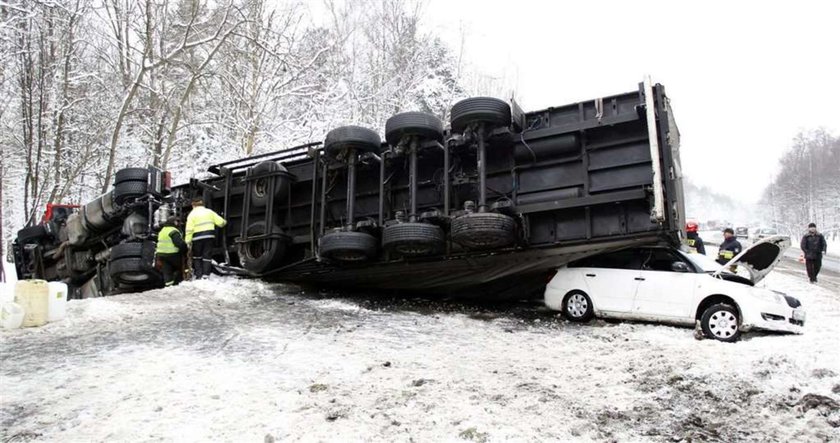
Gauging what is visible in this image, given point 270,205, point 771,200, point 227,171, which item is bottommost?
point 270,205

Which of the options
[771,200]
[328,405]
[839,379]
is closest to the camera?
[328,405]

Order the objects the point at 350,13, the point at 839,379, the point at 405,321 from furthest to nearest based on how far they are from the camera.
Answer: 1. the point at 350,13
2. the point at 405,321
3. the point at 839,379

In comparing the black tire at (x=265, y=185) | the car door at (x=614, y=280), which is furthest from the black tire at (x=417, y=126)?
the car door at (x=614, y=280)

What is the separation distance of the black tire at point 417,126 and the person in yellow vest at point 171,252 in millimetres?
Result: 4126

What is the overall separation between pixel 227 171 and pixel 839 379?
28.1 feet

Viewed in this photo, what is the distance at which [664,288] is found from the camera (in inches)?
237

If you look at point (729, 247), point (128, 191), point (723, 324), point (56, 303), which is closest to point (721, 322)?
point (723, 324)

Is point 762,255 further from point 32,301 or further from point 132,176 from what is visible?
point 132,176

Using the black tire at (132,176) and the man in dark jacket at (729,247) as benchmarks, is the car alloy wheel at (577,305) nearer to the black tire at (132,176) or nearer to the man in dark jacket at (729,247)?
the man in dark jacket at (729,247)

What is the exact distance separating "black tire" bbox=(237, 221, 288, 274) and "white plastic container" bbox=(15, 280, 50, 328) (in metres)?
3.15

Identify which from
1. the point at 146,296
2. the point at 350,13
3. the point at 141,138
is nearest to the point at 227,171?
the point at 146,296

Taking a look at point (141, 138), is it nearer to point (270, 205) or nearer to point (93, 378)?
point (270, 205)

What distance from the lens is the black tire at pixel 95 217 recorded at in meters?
9.78

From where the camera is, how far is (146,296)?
265 inches
